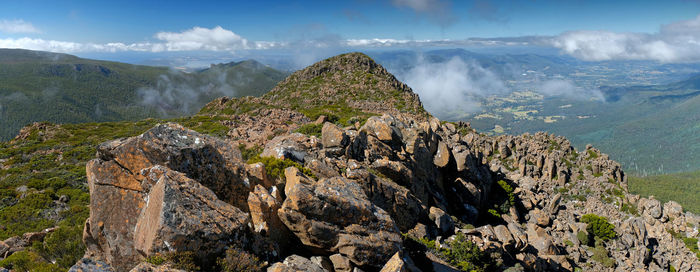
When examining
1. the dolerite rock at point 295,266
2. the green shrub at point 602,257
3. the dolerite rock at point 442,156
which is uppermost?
the dolerite rock at point 295,266

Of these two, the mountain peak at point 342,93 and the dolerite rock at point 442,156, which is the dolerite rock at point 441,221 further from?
the mountain peak at point 342,93

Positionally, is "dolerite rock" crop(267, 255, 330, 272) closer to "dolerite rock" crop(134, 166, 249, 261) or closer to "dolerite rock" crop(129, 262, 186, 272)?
"dolerite rock" crop(134, 166, 249, 261)

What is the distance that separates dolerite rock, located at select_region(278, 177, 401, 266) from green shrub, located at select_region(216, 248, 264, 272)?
2.78 meters

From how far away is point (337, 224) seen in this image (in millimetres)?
13359

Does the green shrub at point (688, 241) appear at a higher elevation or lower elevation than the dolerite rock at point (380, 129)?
lower

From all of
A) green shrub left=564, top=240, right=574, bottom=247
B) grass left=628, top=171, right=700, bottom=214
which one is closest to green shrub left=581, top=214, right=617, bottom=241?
green shrub left=564, top=240, right=574, bottom=247

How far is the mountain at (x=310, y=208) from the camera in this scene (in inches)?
417

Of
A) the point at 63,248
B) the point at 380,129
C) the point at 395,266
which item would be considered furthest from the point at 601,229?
the point at 63,248

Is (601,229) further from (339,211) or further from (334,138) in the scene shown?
(339,211)

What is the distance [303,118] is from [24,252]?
55893 mm

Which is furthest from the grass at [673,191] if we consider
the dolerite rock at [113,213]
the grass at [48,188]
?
the grass at [48,188]

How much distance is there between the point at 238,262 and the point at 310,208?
12.6 feet

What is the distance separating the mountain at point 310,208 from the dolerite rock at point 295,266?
0.06 meters

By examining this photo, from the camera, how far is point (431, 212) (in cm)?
2450
